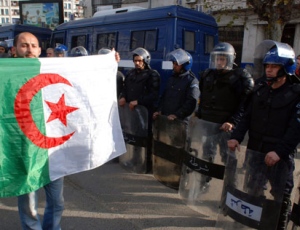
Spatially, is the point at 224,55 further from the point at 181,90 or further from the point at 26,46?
the point at 26,46

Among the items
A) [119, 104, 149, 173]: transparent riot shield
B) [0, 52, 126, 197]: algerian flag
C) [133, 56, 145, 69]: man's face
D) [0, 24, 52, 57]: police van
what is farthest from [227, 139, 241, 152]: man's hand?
[0, 24, 52, 57]: police van

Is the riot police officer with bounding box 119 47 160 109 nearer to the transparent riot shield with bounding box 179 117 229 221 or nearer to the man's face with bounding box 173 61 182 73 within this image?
the man's face with bounding box 173 61 182 73

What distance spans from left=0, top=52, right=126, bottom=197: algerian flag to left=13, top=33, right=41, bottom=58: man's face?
0.07 meters

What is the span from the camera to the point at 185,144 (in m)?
3.77

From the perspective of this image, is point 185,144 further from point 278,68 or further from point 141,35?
point 141,35

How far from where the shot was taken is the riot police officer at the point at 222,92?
3.42m

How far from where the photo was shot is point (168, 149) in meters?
4.06

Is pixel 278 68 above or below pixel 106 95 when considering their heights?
above

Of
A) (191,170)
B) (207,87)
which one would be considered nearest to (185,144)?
(191,170)

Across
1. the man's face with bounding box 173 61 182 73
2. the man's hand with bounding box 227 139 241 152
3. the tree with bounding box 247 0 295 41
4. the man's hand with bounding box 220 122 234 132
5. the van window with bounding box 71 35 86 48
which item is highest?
the tree with bounding box 247 0 295 41

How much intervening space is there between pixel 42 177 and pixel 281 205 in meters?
1.95

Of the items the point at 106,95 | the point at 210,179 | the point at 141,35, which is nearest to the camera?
the point at 106,95

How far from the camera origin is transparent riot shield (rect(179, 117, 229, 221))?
3.36 metres

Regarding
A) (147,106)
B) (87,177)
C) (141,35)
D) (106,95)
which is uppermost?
(141,35)
